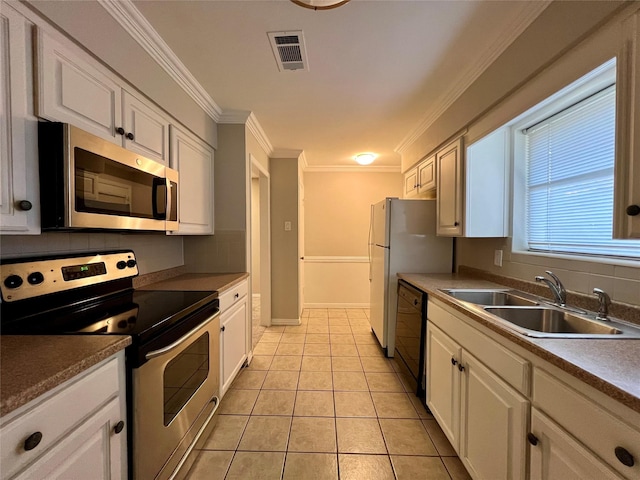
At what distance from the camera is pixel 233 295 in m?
2.26

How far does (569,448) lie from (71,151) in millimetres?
1954

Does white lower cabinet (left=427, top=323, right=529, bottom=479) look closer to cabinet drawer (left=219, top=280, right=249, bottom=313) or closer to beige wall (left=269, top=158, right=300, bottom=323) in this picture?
cabinet drawer (left=219, top=280, right=249, bottom=313)

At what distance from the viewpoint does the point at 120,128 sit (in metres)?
1.44

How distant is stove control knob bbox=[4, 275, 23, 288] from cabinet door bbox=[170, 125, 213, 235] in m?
0.88

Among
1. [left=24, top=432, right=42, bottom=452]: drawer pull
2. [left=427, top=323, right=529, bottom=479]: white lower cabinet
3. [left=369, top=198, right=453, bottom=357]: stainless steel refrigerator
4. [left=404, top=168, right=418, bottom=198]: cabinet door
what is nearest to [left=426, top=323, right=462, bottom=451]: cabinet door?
[left=427, top=323, right=529, bottom=479]: white lower cabinet

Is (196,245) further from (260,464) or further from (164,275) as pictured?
(260,464)

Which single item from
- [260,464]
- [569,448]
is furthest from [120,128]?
[569,448]

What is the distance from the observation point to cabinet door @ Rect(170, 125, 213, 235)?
80.7 inches

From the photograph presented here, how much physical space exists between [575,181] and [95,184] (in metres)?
2.49

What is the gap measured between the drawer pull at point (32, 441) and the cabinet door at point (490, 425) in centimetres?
146

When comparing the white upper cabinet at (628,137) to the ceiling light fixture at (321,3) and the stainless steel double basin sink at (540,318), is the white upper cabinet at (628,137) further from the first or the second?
the ceiling light fixture at (321,3)

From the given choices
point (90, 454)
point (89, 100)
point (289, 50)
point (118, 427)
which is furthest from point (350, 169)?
point (90, 454)

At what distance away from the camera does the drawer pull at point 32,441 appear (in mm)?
680

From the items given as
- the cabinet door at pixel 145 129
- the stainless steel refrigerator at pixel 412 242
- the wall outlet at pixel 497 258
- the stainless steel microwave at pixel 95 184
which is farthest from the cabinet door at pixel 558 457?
the cabinet door at pixel 145 129
